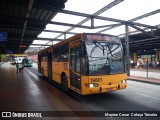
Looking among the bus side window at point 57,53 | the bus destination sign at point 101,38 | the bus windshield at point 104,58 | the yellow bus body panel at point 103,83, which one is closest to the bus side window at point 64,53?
the bus side window at point 57,53

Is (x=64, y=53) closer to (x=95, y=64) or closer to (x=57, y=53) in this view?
(x=57, y=53)

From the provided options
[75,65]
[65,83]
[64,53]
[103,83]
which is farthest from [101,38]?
[65,83]

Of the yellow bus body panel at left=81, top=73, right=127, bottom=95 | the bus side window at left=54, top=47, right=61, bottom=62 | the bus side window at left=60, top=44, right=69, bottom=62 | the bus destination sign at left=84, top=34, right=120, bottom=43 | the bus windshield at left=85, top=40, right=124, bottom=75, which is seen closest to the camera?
the yellow bus body panel at left=81, top=73, right=127, bottom=95

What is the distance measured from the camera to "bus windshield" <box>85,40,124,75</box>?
7.88m

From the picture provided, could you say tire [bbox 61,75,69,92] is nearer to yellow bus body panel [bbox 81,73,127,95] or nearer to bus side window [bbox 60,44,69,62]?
bus side window [bbox 60,44,69,62]

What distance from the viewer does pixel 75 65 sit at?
867cm

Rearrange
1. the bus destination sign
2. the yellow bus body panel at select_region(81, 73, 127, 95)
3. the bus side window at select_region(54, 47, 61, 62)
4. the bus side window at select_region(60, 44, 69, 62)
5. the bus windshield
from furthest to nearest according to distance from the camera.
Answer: the bus side window at select_region(54, 47, 61, 62) → the bus side window at select_region(60, 44, 69, 62) → the bus destination sign → the bus windshield → the yellow bus body panel at select_region(81, 73, 127, 95)

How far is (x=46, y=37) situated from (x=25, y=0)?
1511 centimetres

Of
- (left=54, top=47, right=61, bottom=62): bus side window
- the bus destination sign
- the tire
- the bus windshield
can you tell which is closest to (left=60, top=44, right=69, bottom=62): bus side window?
(left=54, top=47, right=61, bottom=62): bus side window

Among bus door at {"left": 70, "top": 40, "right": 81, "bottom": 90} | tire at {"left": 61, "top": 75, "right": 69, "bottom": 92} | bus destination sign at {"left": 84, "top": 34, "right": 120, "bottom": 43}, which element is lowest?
tire at {"left": 61, "top": 75, "right": 69, "bottom": 92}

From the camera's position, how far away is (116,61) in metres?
8.50

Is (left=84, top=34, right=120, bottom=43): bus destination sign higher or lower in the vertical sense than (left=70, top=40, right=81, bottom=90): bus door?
higher

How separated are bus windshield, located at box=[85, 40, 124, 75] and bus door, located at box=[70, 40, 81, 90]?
2.13 ft

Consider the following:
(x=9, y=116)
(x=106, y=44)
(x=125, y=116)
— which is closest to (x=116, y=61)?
(x=106, y=44)
